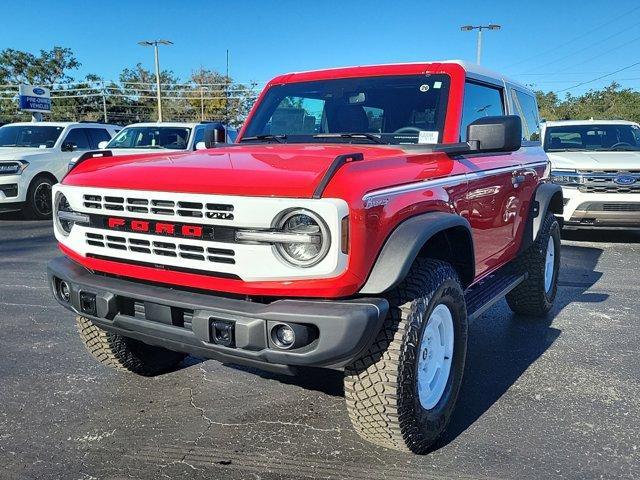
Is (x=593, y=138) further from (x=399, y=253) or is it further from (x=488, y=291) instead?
(x=399, y=253)

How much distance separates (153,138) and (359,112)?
812 centimetres

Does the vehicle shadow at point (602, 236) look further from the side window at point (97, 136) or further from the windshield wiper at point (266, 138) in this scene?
the side window at point (97, 136)

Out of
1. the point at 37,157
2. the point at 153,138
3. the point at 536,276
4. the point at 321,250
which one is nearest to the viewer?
the point at 321,250

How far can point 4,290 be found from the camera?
5727 mm

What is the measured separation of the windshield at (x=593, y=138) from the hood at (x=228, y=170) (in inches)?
288

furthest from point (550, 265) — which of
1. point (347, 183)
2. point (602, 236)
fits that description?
point (602, 236)

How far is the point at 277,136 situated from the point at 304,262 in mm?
1769

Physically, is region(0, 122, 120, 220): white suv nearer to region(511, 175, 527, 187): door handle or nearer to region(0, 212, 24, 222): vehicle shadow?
region(0, 212, 24, 222): vehicle shadow

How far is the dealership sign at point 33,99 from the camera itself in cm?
2094

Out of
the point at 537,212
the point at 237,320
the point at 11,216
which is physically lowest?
the point at 11,216

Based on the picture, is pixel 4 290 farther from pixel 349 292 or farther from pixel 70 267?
pixel 349 292

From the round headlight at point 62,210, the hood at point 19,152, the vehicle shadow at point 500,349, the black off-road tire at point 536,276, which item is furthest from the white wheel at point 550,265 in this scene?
the hood at point 19,152

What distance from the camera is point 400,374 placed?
8.12 ft

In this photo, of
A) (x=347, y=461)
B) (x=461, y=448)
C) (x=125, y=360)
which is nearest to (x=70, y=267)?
(x=125, y=360)
